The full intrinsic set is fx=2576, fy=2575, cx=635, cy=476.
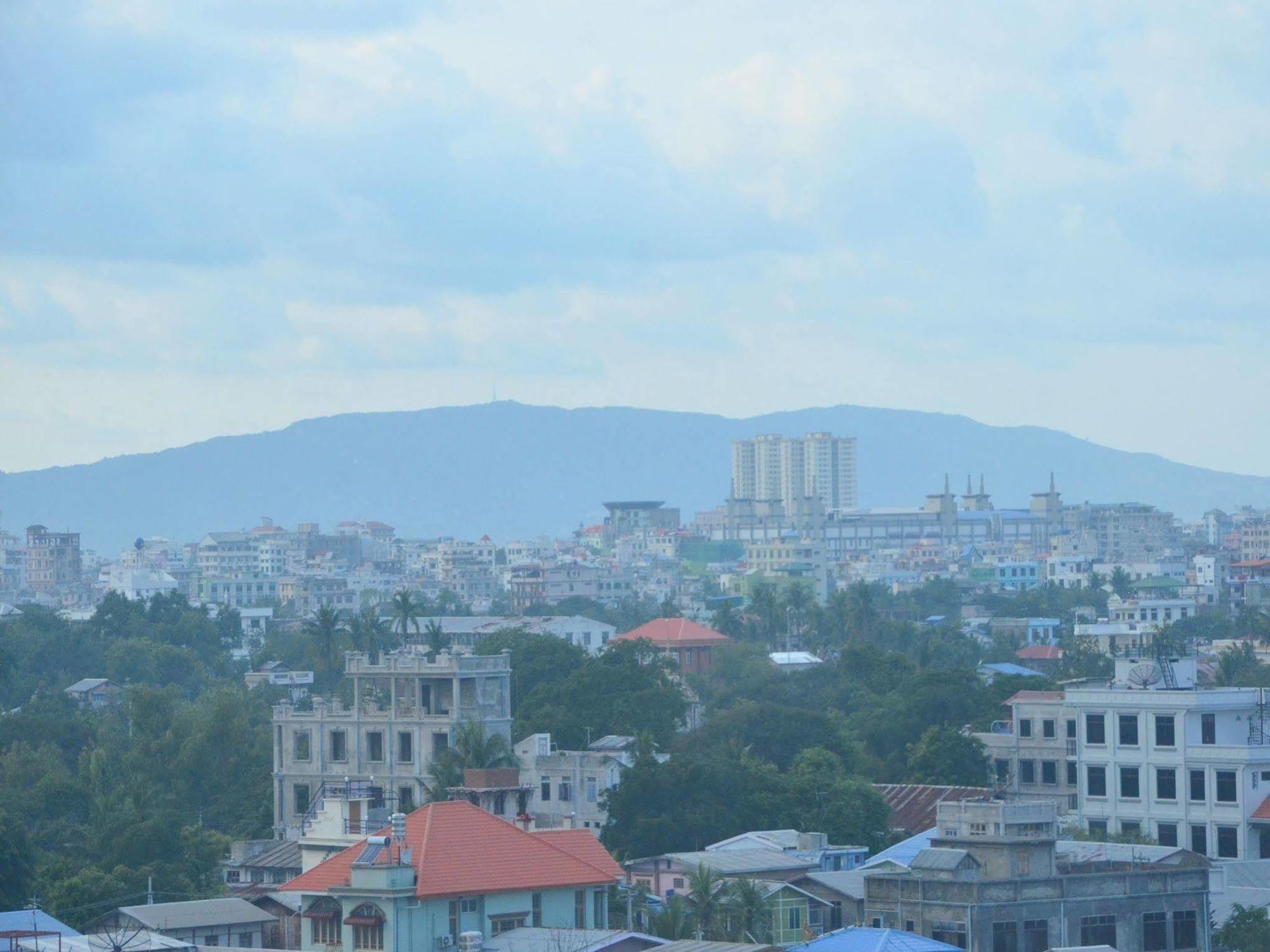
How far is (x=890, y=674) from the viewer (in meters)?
101

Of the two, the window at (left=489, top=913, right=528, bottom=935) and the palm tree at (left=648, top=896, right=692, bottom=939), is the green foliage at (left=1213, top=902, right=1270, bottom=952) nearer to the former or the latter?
the palm tree at (left=648, top=896, right=692, bottom=939)

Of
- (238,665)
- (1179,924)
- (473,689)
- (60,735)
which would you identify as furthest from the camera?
(238,665)

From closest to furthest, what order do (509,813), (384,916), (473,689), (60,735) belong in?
1. (384,916)
2. (509,813)
3. (473,689)
4. (60,735)

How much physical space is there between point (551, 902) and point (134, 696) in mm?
50760

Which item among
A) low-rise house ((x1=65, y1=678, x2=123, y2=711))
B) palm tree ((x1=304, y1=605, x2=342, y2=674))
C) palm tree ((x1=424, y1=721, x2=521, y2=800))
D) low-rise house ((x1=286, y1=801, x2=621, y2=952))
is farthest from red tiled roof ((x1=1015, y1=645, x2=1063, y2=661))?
low-rise house ((x1=286, y1=801, x2=621, y2=952))

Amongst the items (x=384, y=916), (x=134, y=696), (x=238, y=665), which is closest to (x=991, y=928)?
(x=384, y=916)

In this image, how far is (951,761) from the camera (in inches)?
2660

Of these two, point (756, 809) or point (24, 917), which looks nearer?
point (24, 917)

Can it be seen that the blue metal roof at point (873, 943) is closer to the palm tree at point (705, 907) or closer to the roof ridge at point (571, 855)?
the roof ridge at point (571, 855)

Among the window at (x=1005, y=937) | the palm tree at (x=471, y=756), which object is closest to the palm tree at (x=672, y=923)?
the window at (x=1005, y=937)

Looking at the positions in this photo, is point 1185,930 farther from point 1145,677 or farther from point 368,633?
point 368,633

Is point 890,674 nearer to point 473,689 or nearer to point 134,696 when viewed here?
point 134,696

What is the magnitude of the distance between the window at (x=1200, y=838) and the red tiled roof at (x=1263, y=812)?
4.19 ft

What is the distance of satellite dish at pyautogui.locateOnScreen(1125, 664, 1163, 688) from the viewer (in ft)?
191
